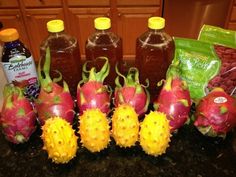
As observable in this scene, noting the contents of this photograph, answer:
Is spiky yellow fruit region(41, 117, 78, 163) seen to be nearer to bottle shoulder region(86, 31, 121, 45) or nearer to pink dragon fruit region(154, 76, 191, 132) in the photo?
pink dragon fruit region(154, 76, 191, 132)

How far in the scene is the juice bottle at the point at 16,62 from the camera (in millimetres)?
644

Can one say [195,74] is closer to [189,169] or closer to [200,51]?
[200,51]

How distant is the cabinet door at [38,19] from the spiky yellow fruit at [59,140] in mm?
1382

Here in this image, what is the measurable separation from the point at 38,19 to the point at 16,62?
125cm

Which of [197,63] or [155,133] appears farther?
[197,63]

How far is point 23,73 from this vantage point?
0.68 metres

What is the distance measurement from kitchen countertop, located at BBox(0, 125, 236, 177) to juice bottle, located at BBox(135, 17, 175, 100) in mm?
215

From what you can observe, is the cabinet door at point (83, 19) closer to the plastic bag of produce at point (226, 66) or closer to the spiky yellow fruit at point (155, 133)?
the plastic bag of produce at point (226, 66)

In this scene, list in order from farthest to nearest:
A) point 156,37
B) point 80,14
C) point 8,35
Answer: point 80,14 < point 156,37 < point 8,35

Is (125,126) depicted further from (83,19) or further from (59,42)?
(83,19)

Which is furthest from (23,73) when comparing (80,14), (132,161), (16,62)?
(80,14)

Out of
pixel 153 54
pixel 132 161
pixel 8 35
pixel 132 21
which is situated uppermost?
pixel 8 35

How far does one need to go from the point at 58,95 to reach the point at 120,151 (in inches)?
7.8

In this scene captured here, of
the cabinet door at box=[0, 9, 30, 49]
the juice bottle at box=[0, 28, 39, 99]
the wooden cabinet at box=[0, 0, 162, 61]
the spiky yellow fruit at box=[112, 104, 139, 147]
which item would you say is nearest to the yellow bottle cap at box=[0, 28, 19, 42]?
the juice bottle at box=[0, 28, 39, 99]
